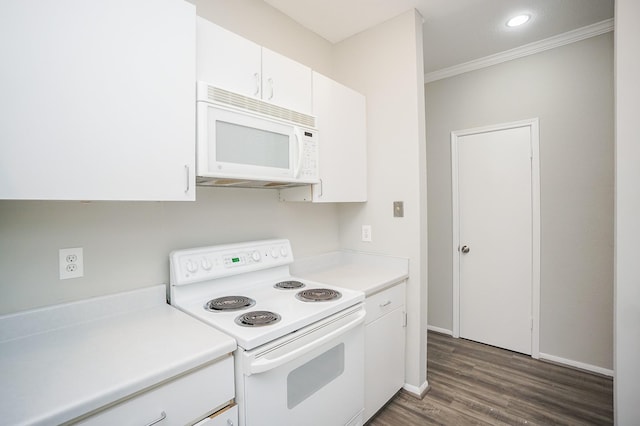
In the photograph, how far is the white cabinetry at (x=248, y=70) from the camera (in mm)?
1376

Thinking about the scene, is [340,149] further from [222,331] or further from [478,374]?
[478,374]

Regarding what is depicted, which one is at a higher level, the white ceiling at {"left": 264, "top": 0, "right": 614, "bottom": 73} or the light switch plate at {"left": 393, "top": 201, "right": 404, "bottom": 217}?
the white ceiling at {"left": 264, "top": 0, "right": 614, "bottom": 73}

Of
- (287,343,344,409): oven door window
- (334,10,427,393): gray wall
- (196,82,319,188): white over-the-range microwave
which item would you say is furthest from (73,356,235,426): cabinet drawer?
(334,10,427,393): gray wall

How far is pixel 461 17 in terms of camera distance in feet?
7.27

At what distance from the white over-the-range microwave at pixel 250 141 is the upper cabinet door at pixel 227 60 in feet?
0.26

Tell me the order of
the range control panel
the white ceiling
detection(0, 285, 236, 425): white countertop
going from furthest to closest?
the white ceiling
the range control panel
detection(0, 285, 236, 425): white countertop

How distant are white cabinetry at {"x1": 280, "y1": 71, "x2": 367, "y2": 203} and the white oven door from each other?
80 centimetres

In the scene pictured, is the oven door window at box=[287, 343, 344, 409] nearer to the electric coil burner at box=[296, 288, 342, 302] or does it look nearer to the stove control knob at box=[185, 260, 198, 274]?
the electric coil burner at box=[296, 288, 342, 302]

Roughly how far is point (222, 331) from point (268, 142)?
909mm

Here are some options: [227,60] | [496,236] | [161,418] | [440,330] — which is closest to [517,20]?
[496,236]

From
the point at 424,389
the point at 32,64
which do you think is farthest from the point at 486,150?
the point at 32,64

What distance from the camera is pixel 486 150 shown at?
2.89m

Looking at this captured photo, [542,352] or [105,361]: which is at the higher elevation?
[105,361]

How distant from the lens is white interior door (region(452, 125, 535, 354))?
2711 millimetres
